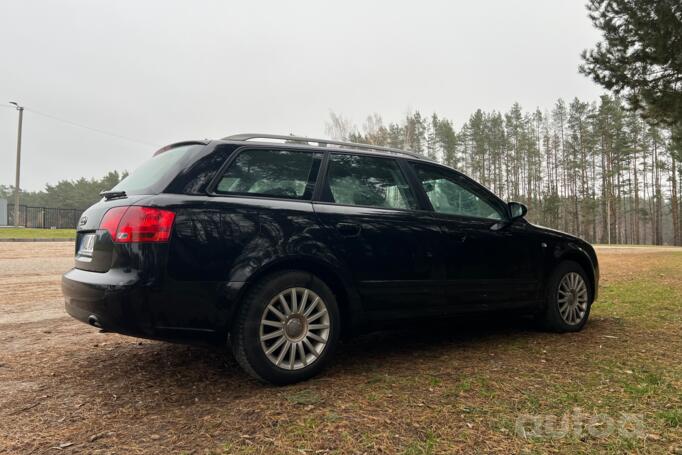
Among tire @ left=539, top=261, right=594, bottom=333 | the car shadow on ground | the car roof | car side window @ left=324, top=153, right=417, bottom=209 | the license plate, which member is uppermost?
the car roof

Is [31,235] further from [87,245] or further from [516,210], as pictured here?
[516,210]

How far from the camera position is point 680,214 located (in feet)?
147

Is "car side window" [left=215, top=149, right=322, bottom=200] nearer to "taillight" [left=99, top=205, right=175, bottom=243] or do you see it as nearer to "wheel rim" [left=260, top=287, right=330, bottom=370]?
"taillight" [left=99, top=205, right=175, bottom=243]

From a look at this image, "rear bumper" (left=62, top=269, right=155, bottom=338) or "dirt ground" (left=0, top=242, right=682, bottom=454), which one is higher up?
"rear bumper" (left=62, top=269, right=155, bottom=338)

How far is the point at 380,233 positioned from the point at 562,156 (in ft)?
186

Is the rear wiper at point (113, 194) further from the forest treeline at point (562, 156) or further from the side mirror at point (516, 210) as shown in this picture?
the forest treeline at point (562, 156)

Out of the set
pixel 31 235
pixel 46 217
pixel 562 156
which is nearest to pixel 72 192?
pixel 46 217

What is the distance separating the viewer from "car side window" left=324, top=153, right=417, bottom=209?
3254 mm

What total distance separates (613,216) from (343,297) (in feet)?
171

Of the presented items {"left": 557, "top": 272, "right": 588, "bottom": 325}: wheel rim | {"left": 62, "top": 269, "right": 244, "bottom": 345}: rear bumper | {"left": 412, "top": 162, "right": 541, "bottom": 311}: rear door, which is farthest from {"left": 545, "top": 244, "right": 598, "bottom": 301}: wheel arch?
{"left": 62, "top": 269, "right": 244, "bottom": 345}: rear bumper

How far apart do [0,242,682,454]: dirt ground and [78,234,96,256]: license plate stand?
90 cm

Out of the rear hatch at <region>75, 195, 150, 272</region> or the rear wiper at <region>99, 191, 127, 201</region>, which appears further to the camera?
the rear wiper at <region>99, 191, 127, 201</region>

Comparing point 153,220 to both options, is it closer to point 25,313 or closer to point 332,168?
point 332,168

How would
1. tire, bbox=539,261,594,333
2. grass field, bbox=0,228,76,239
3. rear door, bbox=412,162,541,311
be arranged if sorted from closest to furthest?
rear door, bbox=412,162,541,311 < tire, bbox=539,261,594,333 < grass field, bbox=0,228,76,239
